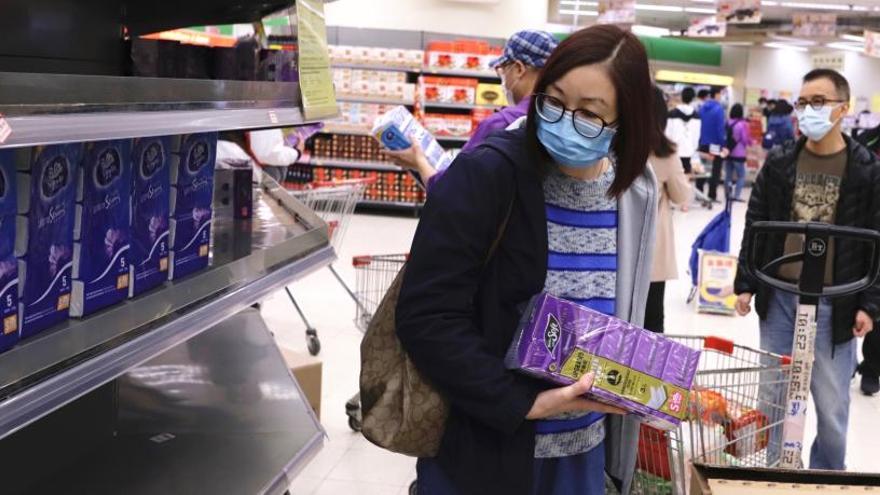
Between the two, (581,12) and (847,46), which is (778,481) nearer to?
(581,12)

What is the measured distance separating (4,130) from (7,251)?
400 millimetres

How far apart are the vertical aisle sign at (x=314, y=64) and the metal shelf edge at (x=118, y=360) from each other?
1.44 ft

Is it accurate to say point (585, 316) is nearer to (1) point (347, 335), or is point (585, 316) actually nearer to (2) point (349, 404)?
(2) point (349, 404)

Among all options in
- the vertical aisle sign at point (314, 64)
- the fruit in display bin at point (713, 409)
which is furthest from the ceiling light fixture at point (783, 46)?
the vertical aisle sign at point (314, 64)

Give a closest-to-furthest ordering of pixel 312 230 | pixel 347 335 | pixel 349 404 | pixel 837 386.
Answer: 1. pixel 312 230
2. pixel 837 386
3. pixel 349 404
4. pixel 347 335

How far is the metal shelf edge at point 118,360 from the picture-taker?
1345 mm

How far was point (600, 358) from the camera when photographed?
5.54 ft

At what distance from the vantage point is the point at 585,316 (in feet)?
5.57

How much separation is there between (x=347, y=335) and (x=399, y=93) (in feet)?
19.1

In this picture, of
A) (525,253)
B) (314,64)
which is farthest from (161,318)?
(314,64)

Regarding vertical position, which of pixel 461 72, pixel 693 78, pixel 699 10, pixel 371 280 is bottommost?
pixel 371 280

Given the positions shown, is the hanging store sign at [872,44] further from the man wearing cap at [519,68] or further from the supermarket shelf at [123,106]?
the supermarket shelf at [123,106]

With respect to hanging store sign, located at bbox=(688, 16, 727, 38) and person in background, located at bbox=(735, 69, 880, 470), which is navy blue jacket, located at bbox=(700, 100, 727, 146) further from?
person in background, located at bbox=(735, 69, 880, 470)

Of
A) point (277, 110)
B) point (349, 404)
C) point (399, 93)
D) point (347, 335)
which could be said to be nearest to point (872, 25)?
point (399, 93)
